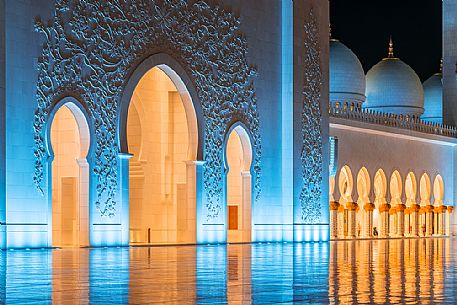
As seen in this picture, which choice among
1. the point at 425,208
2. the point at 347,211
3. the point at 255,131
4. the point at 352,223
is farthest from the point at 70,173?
the point at 425,208

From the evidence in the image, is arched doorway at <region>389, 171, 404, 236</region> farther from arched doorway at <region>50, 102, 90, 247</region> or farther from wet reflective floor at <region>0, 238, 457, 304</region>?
wet reflective floor at <region>0, 238, 457, 304</region>

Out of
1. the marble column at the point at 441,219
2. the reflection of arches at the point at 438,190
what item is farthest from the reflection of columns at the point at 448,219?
the reflection of arches at the point at 438,190

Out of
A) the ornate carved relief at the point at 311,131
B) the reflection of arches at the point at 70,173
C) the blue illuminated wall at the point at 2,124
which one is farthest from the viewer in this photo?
the ornate carved relief at the point at 311,131

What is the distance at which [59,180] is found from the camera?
1659cm

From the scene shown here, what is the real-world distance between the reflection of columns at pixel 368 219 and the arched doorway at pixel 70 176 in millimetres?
10510

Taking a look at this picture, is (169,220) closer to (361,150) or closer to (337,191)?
(337,191)

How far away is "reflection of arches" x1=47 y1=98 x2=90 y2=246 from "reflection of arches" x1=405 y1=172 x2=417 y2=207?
13203mm

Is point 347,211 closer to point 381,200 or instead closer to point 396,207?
point 381,200

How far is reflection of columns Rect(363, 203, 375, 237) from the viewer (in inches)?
998

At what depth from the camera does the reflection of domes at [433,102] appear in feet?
110

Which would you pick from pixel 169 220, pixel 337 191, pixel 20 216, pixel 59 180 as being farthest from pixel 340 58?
pixel 20 216

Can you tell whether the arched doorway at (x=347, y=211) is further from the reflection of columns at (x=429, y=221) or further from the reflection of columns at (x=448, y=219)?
the reflection of columns at (x=448, y=219)

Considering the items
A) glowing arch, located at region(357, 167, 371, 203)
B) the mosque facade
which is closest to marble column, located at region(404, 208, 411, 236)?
glowing arch, located at region(357, 167, 371, 203)

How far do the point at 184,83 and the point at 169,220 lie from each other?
3.35 metres
